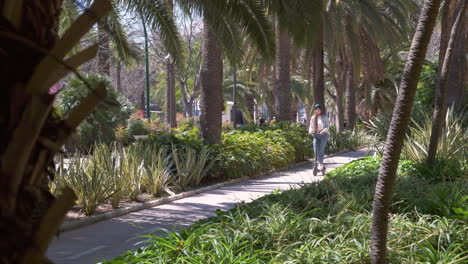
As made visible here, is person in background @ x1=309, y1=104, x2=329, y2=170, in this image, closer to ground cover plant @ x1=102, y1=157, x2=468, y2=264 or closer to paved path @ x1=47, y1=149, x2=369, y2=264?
paved path @ x1=47, y1=149, x2=369, y2=264

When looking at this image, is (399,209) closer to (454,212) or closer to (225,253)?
(454,212)

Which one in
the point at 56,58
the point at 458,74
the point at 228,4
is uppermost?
the point at 228,4

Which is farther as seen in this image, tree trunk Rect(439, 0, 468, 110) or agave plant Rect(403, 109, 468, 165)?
tree trunk Rect(439, 0, 468, 110)

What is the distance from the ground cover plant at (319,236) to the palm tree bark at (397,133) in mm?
384

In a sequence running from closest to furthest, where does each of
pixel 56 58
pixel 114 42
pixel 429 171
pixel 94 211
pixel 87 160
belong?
pixel 56 58 < pixel 94 211 < pixel 429 171 < pixel 87 160 < pixel 114 42

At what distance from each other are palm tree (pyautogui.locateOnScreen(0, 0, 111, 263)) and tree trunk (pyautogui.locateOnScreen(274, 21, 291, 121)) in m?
16.9

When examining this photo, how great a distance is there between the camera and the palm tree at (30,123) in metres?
1.00

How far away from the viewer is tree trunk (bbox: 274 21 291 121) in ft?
59.4

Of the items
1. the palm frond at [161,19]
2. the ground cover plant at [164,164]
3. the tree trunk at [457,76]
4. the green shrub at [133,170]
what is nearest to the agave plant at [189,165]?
the ground cover plant at [164,164]

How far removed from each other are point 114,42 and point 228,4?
392cm

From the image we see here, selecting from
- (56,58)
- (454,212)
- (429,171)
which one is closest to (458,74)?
(429,171)

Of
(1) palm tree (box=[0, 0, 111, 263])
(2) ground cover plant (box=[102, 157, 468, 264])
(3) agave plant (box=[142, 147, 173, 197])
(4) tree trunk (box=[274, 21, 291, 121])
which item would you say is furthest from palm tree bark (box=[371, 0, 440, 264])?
(4) tree trunk (box=[274, 21, 291, 121])

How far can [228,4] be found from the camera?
8945 mm

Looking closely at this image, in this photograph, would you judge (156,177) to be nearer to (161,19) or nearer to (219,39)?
(161,19)
